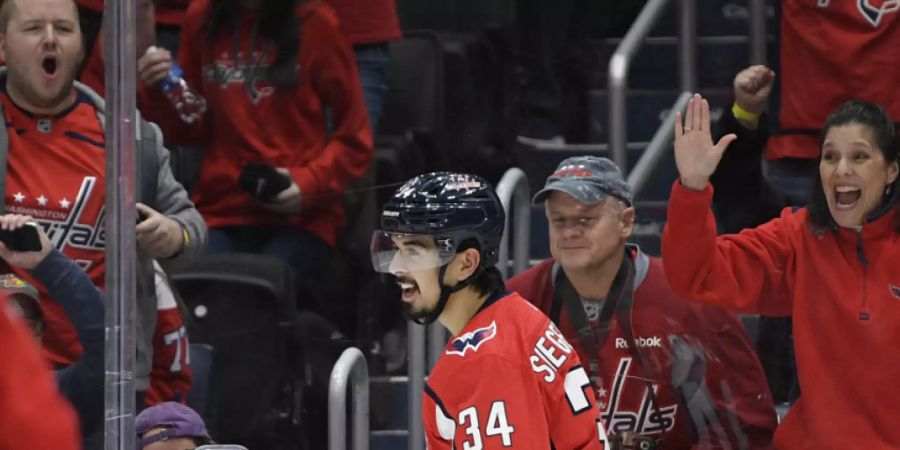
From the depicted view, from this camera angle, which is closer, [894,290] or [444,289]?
[444,289]

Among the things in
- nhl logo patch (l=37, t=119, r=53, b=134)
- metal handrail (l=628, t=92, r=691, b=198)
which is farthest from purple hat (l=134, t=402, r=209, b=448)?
metal handrail (l=628, t=92, r=691, b=198)

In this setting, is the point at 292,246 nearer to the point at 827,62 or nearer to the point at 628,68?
the point at 628,68

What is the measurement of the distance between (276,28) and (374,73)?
0.23 m

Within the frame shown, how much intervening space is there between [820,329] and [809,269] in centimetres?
12

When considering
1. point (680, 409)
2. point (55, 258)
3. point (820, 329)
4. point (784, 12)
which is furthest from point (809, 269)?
point (55, 258)

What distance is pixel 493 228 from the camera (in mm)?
2801

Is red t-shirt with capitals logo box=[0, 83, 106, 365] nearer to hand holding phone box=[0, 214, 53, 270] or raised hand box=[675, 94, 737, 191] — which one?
hand holding phone box=[0, 214, 53, 270]

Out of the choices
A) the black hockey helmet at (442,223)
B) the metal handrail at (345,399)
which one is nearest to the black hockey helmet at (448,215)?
the black hockey helmet at (442,223)

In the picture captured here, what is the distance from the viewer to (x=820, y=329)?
124 inches

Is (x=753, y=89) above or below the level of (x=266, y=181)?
above

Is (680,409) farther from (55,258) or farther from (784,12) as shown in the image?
(55,258)

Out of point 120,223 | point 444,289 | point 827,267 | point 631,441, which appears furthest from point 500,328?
point 827,267

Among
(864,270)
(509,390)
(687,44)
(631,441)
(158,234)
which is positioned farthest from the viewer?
(687,44)

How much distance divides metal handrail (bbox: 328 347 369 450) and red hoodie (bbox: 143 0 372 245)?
31 cm
